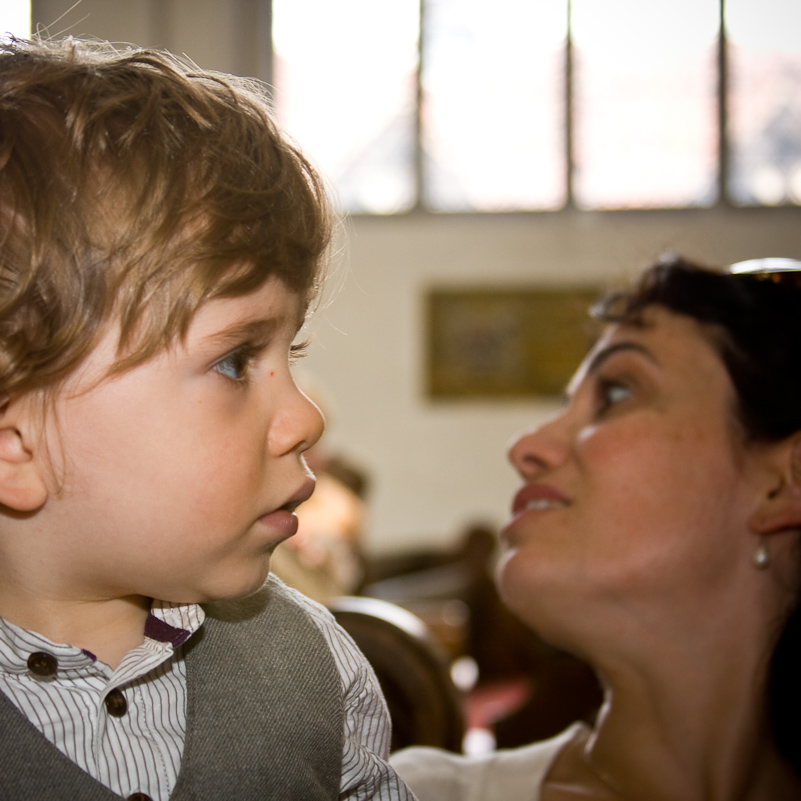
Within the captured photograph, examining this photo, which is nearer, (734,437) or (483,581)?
(734,437)

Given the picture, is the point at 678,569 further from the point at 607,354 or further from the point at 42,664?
the point at 42,664

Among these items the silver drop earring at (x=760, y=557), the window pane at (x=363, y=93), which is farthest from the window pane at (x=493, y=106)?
the silver drop earring at (x=760, y=557)

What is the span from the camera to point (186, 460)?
84 centimetres

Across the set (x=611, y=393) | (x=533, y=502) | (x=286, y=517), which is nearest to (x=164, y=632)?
(x=286, y=517)

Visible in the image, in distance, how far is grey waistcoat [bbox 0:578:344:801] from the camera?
810 millimetres

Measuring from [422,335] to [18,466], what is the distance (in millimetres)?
8600

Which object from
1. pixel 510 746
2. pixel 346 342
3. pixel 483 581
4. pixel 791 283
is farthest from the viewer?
pixel 346 342

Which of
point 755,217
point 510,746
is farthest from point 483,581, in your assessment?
point 755,217

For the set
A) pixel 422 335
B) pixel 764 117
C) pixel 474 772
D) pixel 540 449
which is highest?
pixel 764 117

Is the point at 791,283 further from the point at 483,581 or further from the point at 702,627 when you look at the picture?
the point at 483,581

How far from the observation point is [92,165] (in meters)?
0.82

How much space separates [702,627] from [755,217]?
8783 mm

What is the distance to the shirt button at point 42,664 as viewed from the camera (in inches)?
34.4

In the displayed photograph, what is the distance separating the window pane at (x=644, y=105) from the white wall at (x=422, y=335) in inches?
17.1
